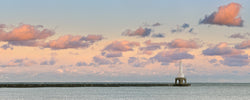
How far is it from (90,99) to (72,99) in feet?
13.0

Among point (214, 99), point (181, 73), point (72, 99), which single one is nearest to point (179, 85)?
point (181, 73)

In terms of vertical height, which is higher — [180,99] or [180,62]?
[180,62]

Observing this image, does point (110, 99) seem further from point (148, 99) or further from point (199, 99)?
point (199, 99)

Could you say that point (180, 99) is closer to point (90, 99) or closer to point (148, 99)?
point (148, 99)

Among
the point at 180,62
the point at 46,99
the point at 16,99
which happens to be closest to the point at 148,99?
the point at 46,99

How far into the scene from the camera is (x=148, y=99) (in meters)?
90.9

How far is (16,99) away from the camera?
9119cm

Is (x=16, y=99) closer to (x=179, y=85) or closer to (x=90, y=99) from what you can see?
(x=90, y=99)

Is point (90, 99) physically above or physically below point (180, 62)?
below

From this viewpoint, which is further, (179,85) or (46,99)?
(179,85)

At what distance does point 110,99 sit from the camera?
90062 millimetres

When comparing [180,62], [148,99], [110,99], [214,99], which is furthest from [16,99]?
[180,62]

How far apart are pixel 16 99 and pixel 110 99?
70.0 feet

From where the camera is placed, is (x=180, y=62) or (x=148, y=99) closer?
(x=148, y=99)
